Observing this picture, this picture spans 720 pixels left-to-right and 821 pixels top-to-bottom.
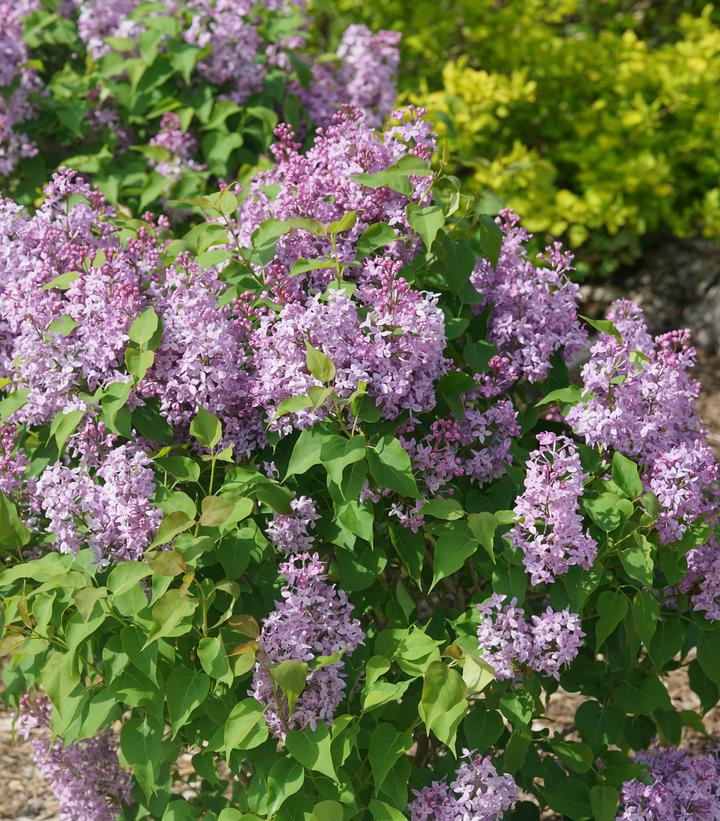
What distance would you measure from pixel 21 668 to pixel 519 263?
1493 millimetres

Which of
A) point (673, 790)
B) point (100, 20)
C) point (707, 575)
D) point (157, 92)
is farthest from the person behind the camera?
point (100, 20)

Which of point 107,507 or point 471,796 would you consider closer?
point 107,507

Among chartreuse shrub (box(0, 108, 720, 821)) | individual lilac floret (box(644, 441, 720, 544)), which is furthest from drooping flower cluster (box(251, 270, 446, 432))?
individual lilac floret (box(644, 441, 720, 544))

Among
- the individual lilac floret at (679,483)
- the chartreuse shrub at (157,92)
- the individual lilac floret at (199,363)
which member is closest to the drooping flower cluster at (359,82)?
the chartreuse shrub at (157,92)

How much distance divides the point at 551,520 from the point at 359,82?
8.76 feet

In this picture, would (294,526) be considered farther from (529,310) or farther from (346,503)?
(529,310)

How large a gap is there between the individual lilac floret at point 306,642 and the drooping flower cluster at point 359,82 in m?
2.47

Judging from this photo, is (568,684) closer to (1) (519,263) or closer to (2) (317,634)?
(2) (317,634)

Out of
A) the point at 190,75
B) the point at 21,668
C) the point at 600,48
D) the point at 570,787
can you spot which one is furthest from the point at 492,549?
the point at 600,48

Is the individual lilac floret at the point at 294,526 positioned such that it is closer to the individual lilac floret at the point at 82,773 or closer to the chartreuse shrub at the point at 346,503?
the chartreuse shrub at the point at 346,503

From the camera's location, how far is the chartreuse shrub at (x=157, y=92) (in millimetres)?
3992

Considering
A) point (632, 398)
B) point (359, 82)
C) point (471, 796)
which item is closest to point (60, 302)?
point (632, 398)

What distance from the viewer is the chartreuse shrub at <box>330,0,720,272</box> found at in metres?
6.39

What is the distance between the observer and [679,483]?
2416 millimetres
